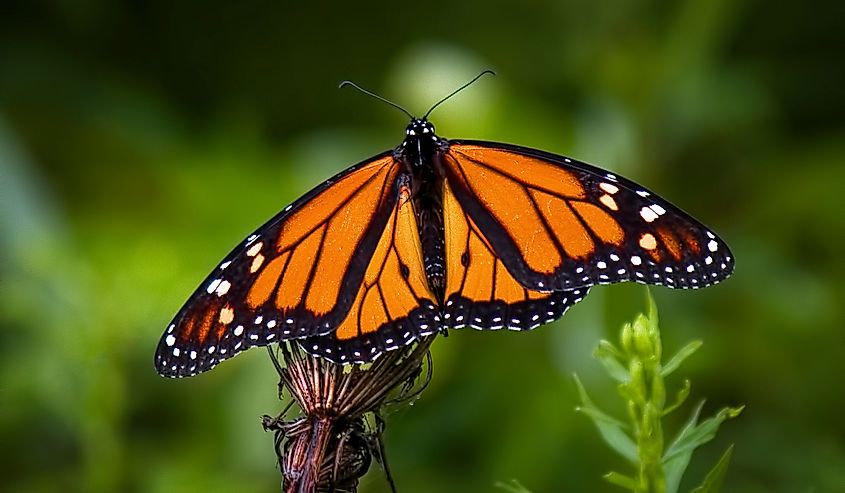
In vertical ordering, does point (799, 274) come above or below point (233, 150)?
below

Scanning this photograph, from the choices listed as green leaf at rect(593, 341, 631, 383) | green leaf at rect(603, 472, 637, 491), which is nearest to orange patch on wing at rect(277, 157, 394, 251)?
green leaf at rect(593, 341, 631, 383)

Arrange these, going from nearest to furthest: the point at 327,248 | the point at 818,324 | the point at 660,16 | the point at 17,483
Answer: the point at 327,248
the point at 17,483
the point at 818,324
the point at 660,16

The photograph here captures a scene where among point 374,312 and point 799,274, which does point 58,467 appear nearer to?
point 374,312

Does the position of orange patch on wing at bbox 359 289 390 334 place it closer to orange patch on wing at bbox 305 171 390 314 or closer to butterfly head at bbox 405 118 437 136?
orange patch on wing at bbox 305 171 390 314

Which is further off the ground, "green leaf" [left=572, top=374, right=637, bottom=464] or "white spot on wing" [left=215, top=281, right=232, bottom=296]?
"white spot on wing" [left=215, top=281, right=232, bottom=296]

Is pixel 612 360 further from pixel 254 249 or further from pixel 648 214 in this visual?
pixel 254 249

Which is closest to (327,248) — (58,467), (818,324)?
(58,467)
